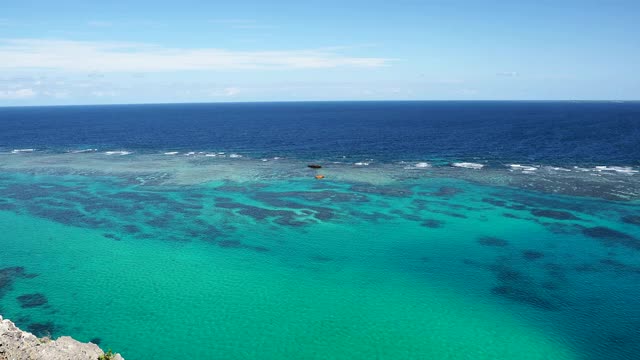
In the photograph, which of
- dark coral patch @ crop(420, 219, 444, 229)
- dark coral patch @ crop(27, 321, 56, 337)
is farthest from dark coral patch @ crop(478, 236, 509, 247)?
dark coral patch @ crop(27, 321, 56, 337)

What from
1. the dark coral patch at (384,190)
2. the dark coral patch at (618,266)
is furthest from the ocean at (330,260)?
the dark coral patch at (384,190)

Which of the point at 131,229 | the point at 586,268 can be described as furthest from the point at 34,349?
the point at 586,268

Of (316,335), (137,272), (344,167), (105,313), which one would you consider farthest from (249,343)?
(344,167)

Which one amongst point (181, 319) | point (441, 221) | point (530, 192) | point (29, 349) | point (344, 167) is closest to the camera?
point (29, 349)

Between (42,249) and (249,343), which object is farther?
(42,249)

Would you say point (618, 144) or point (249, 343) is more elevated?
point (618, 144)

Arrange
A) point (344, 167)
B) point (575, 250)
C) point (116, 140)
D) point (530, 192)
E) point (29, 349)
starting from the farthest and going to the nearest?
point (116, 140) → point (344, 167) → point (530, 192) → point (575, 250) → point (29, 349)

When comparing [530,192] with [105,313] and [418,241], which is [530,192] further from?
[105,313]
